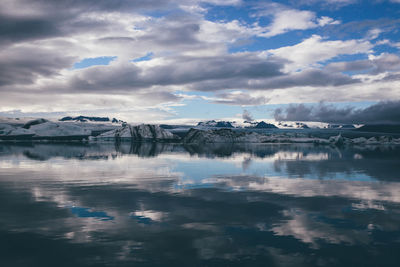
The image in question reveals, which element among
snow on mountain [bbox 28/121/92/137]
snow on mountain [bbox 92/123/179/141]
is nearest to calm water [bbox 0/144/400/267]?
snow on mountain [bbox 28/121/92/137]

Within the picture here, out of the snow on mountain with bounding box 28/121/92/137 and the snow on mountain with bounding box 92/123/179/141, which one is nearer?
the snow on mountain with bounding box 28/121/92/137

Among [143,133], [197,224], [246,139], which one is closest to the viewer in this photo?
[197,224]

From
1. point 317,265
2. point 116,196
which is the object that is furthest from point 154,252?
point 116,196

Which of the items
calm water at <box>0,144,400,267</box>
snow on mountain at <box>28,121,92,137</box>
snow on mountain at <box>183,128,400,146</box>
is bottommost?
calm water at <box>0,144,400,267</box>

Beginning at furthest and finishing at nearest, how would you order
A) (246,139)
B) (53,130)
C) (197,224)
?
1. (246,139)
2. (53,130)
3. (197,224)

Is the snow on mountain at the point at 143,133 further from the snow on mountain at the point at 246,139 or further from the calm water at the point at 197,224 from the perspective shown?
the calm water at the point at 197,224

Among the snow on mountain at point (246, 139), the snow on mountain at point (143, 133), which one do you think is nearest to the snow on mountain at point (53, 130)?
the snow on mountain at point (143, 133)

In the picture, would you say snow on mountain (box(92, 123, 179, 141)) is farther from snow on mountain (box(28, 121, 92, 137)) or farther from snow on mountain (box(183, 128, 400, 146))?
snow on mountain (box(28, 121, 92, 137))

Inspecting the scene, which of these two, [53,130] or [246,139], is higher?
[53,130]

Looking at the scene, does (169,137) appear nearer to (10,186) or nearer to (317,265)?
(10,186)

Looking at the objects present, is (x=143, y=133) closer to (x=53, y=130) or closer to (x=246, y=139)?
(x=53, y=130)

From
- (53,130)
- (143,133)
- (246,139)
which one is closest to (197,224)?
(53,130)

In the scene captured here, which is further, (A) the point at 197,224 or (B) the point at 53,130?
(B) the point at 53,130

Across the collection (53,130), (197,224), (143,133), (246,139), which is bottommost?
(197,224)
